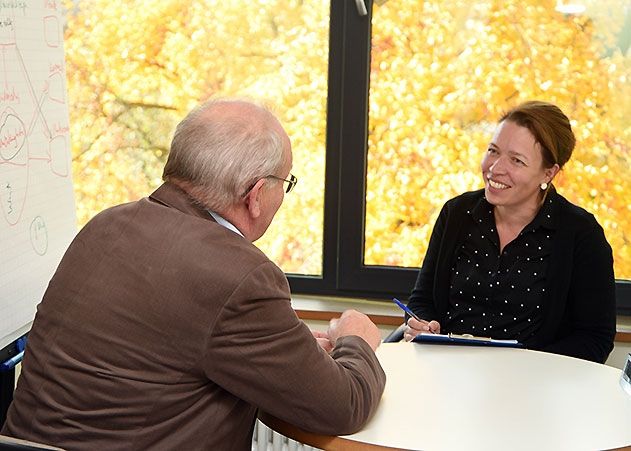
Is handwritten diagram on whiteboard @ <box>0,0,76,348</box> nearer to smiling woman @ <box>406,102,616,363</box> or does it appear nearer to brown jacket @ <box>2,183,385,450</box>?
brown jacket @ <box>2,183,385,450</box>

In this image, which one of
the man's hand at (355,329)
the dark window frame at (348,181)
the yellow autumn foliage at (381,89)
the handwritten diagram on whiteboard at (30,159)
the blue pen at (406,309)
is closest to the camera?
the man's hand at (355,329)

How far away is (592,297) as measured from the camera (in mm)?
2656

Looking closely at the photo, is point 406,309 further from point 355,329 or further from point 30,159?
point 30,159

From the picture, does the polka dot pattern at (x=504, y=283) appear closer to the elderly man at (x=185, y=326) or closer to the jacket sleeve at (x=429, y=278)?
the jacket sleeve at (x=429, y=278)

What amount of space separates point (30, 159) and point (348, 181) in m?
1.30

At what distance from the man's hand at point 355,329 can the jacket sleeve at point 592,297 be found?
32.0 inches

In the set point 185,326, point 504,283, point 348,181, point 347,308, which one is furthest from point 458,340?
point 348,181

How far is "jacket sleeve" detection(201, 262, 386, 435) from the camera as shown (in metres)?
1.59

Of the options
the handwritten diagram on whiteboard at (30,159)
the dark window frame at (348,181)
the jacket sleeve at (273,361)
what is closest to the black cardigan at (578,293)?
the dark window frame at (348,181)

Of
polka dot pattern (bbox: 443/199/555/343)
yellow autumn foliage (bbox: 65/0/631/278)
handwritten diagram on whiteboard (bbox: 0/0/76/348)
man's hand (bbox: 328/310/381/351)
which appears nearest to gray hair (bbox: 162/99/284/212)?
man's hand (bbox: 328/310/381/351)

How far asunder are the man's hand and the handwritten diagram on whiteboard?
83cm

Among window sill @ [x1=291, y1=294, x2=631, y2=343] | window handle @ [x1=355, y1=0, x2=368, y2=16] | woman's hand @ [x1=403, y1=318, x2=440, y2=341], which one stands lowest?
window sill @ [x1=291, y1=294, x2=631, y2=343]

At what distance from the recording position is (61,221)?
8.57 feet

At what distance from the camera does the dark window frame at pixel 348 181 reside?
10.9 ft
